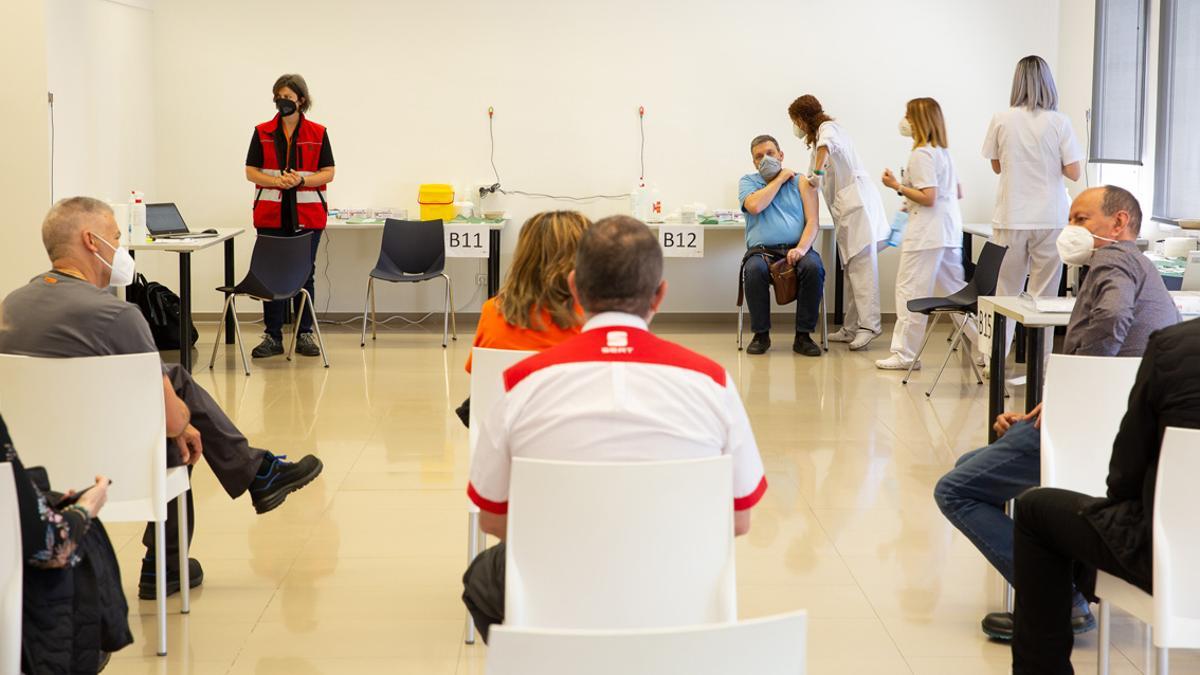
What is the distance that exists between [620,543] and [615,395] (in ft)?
0.78

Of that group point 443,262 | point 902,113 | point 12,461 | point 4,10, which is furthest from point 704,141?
point 12,461

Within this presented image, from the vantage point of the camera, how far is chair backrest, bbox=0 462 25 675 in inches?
89.9

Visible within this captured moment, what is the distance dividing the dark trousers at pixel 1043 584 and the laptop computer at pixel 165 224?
595 centimetres

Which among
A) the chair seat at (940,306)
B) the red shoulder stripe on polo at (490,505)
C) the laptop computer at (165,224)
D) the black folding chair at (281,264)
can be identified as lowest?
the chair seat at (940,306)

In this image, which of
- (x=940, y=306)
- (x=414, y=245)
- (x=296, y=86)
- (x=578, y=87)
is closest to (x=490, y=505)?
(x=940, y=306)

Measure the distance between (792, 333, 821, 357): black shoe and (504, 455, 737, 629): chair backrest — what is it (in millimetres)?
6241

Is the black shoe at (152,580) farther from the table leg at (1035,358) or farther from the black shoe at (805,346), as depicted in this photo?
the black shoe at (805,346)

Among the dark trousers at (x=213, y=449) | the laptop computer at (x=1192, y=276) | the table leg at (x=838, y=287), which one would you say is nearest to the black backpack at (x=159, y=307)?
the dark trousers at (x=213, y=449)

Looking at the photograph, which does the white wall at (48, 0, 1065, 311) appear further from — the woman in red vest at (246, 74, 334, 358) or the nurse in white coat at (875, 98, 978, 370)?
the nurse in white coat at (875, 98, 978, 370)

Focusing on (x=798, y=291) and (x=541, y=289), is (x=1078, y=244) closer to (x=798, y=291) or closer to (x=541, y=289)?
(x=541, y=289)

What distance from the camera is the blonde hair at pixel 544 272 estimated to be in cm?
325

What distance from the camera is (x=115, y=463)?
10.7 feet

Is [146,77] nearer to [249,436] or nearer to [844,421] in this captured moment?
[249,436]

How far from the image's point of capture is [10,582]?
2.32 meters
